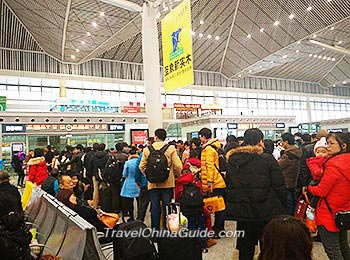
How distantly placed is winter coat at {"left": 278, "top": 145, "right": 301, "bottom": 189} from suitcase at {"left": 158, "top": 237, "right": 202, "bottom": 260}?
2.01 metres

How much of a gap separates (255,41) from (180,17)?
15791mm

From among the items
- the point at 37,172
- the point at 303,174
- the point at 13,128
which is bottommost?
the point at 37,172

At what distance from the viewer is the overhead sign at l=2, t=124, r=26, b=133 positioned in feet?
51.7

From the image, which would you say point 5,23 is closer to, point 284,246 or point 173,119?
point 173,119

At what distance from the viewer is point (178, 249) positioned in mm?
3549

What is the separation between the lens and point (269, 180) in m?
2.95

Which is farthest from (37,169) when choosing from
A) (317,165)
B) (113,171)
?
(317,165)

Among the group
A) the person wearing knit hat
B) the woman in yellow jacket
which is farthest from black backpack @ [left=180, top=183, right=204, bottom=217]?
the person wearing knit hat

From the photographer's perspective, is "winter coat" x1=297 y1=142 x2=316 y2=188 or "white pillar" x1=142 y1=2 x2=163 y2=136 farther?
"white pillar" x1=142 y1=2 x2=163 y2=136

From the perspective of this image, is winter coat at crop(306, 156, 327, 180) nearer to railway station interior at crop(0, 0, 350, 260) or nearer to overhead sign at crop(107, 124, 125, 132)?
railway station interior at crop(0, 0, 350, 260)

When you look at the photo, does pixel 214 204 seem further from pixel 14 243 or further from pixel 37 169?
pixel 37 169

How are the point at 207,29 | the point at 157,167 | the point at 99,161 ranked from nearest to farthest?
the point at 157,167 < the point at 99,161 < the point at 207,29

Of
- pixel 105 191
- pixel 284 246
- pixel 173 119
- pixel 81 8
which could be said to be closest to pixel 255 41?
pixel 173 119

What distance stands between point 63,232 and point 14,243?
811 mm
